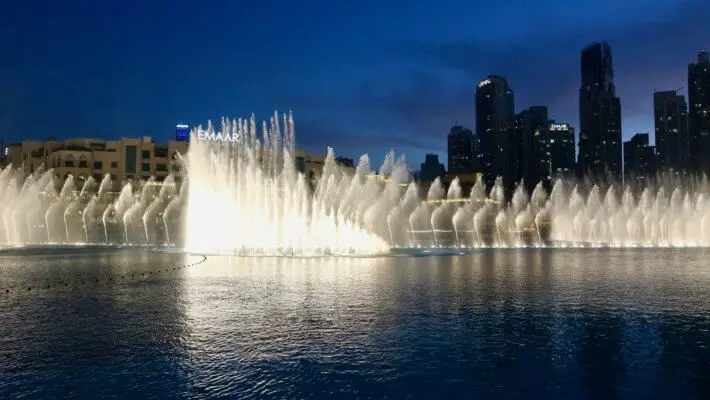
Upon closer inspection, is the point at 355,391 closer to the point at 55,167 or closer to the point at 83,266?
the point at 83,266

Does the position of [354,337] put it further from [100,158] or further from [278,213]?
[100,158]

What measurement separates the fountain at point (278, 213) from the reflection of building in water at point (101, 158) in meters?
2.19

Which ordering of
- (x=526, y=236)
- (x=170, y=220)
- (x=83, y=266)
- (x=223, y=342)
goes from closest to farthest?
1. (x=223, y=342)
2. (x=83, y=266)
3. (x=526, y=236)
4. (x=170, y=220)

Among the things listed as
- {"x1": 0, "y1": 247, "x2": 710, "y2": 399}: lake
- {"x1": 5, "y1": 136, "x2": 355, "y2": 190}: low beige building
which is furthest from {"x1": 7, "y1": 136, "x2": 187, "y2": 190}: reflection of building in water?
{"x1": 0, "y1": 247, "x2": 710, "y2": 399}: lake

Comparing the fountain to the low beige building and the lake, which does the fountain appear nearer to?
the low beige building

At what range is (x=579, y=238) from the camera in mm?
72000

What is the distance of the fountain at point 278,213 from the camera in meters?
45.6

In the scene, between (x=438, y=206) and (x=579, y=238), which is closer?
(x=579, y=238)

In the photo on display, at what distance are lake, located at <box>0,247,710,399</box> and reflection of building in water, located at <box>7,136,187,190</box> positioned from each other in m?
95.1

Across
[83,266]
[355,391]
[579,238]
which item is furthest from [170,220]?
[355,391]

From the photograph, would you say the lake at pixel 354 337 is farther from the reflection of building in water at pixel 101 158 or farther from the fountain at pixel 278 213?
the reflection of building in water at pixel 101 158

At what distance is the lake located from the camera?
32.3 feet

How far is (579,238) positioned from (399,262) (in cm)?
4663

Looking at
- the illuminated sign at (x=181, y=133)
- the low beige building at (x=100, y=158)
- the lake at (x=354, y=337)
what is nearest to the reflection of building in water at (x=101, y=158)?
the low beige building at (x=100, y=158)
